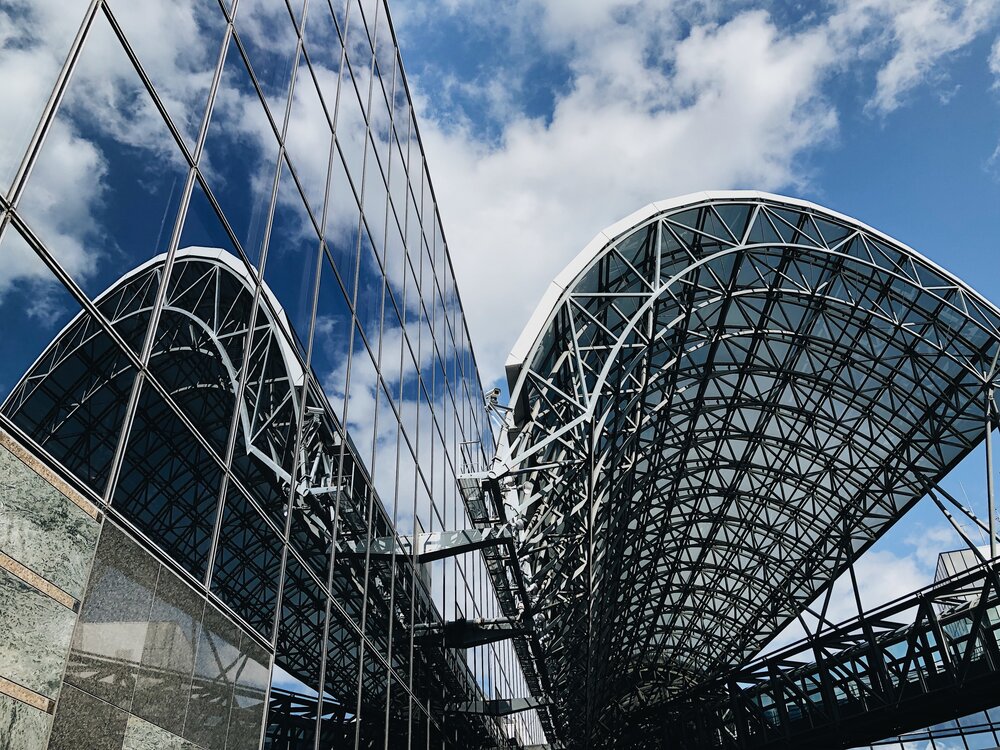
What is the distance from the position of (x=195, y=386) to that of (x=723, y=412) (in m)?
35.7

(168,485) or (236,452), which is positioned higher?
(236,452)

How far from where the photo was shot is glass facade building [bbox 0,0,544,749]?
548 centimetres

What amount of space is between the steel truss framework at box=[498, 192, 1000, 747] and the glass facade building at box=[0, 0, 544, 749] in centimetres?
896

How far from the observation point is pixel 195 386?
770 centimetres

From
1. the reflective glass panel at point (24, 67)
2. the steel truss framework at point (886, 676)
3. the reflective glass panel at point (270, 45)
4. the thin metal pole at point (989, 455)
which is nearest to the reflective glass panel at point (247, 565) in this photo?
the reflective glass panel at point (24, 67)

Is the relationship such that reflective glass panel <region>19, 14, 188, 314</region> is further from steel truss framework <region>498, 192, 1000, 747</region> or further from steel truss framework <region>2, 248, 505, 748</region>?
steel truss framework <region>498, 192, 1000, 747</region>

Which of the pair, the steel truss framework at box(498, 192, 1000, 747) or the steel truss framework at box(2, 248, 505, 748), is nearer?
the steel truss framework at box(2, 248, 505, 748)

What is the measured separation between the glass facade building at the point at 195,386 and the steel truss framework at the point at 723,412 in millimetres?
8957

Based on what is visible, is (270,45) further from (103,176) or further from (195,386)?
(195,386)

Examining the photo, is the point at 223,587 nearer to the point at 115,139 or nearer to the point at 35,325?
the point at 35,325

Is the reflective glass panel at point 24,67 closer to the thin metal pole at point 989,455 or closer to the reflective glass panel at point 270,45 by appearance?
the reflective glass panel at point 270,45

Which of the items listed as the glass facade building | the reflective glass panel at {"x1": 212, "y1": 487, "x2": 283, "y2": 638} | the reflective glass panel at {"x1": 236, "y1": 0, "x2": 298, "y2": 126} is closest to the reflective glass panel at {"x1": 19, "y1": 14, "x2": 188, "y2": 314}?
the glass facade building

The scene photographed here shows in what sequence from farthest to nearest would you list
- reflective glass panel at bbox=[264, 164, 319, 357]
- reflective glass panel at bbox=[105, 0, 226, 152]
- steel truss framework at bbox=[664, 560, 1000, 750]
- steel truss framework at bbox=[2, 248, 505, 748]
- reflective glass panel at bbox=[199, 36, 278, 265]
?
steel truss framework at bbox=[664, 560, 1000, 750], reflective glass panel at bbox=[264, 164, 319, 357], reflective glass panel at bbox=[199, 36, 278, 265], reflective glass panel at bbox=[105, 0, 226, 152], steel truss framework at bbox=[2, 248, 505, 748]

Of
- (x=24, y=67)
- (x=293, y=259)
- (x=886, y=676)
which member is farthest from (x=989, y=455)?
(x=24, y=67)
